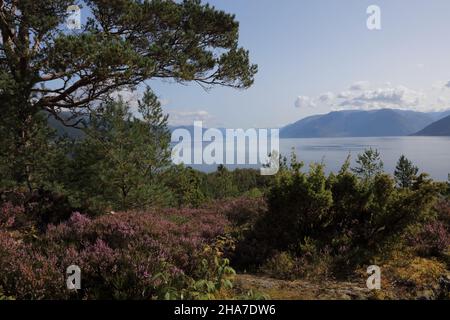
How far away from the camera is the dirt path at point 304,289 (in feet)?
14.7

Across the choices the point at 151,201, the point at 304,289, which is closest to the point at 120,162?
the point at 151,201

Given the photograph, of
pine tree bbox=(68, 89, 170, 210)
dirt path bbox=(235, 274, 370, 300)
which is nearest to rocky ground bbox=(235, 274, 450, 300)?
dirt path bbox=(235, 274, 370, 300)

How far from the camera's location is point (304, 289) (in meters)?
4.77

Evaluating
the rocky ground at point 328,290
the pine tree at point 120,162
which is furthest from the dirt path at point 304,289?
the pine tree at point 120,162

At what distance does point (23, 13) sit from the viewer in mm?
13320

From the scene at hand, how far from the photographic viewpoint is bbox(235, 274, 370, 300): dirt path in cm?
448

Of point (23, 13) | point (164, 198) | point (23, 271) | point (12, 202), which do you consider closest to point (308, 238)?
point (23, 271)

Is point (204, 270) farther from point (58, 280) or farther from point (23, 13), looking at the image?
point (23, 13)

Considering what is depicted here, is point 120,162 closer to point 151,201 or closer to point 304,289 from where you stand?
point 151,201

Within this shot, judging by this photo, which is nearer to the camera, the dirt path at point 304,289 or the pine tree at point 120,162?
the dirt path at point 304,289

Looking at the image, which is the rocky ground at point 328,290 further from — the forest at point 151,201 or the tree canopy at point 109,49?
the tree canopy at point 109,49

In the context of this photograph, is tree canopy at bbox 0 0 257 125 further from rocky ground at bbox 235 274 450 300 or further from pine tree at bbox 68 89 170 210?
rocky ground at bbox 235 274 450 300

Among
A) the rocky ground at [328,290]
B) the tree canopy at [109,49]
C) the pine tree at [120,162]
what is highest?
the tree canopy at [109,49]

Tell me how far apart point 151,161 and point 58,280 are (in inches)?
303
